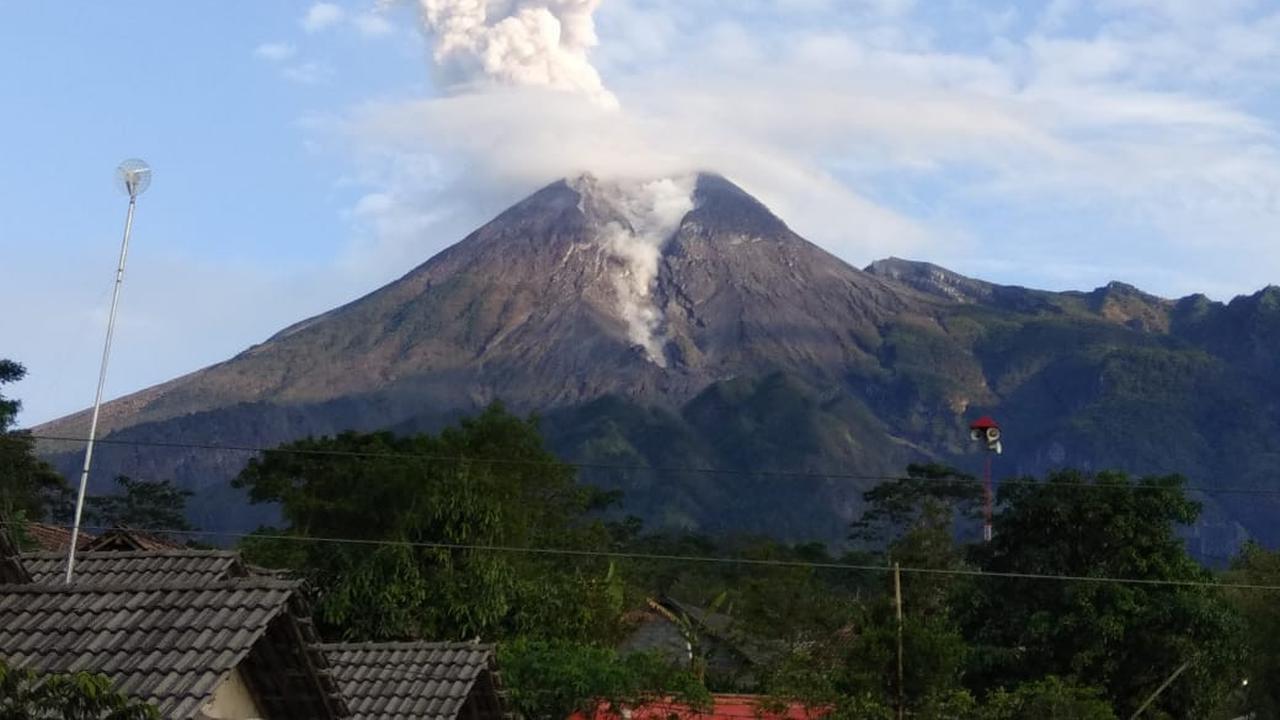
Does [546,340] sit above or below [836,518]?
above

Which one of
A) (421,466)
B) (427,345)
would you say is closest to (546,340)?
(427,345)

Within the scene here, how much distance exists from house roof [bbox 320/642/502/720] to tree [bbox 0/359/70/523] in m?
19.4

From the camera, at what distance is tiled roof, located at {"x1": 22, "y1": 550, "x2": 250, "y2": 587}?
39.4ft

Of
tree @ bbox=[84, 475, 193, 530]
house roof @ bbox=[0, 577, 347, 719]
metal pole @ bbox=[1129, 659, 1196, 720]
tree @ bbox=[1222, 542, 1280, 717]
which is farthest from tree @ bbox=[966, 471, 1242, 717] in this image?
tree @ bbox=[84, 475, 193, 530]

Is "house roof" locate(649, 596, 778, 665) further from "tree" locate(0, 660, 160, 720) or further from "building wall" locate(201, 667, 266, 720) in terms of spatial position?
"tree" locate(0, 660, 160, 720)

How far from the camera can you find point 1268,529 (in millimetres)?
189500

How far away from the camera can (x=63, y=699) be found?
8.58 meters

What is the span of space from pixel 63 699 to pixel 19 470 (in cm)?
3809

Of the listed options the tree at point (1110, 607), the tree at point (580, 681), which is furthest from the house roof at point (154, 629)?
the tree at point (1110, 607)

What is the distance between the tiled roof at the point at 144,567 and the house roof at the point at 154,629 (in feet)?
3.62

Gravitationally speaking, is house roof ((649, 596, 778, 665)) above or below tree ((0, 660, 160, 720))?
below

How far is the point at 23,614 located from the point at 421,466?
30542 mm

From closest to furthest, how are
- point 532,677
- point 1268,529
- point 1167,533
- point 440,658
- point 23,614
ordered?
point 23,614 → point 440,658 → point 532,677 → point 1167,533 → point 1268,529

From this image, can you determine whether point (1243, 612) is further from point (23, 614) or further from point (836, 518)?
point (836, 518)
